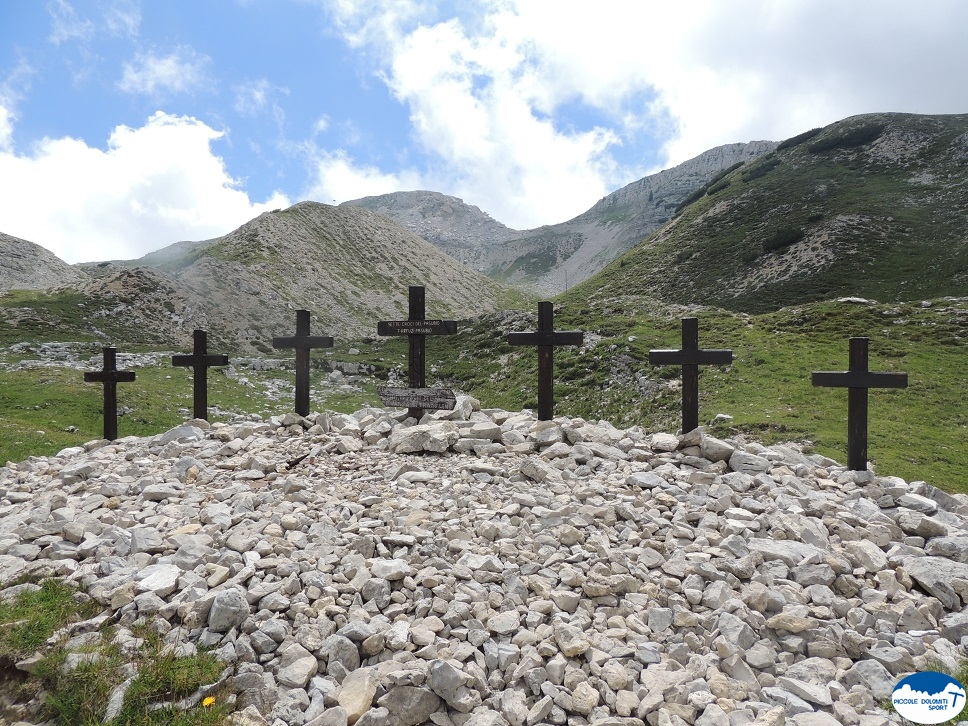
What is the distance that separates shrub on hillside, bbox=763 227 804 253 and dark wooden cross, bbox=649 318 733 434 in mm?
73241

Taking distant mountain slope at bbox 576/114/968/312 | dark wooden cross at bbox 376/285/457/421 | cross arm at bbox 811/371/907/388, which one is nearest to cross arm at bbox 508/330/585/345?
dark wooden cross at bbox 376/285/457/421

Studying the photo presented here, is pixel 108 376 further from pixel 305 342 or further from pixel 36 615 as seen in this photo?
pixel 36 615

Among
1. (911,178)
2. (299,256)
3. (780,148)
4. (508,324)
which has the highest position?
(780,148)

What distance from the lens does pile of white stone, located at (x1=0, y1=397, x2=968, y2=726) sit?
498 centimetres

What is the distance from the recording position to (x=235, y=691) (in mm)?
5055

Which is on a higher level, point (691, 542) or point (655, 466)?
point (655, 466)

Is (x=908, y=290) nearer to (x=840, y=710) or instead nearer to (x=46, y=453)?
(x=840, y=710)

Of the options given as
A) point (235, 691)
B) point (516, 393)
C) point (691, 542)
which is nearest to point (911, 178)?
point (516, 393)

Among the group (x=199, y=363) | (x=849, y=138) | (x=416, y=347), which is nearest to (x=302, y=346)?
(x=416, y=347)

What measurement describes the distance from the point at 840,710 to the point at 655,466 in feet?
15.6

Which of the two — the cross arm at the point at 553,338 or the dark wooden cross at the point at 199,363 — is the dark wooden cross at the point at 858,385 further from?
the dark wooden cross at the point at 199,363

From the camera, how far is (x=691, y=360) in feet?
35.5

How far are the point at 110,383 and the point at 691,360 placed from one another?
1531 cm

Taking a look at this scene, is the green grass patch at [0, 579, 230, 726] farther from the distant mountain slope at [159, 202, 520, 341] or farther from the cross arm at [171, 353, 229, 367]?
the distant mountain slope at [159, 202, 520, 341]
